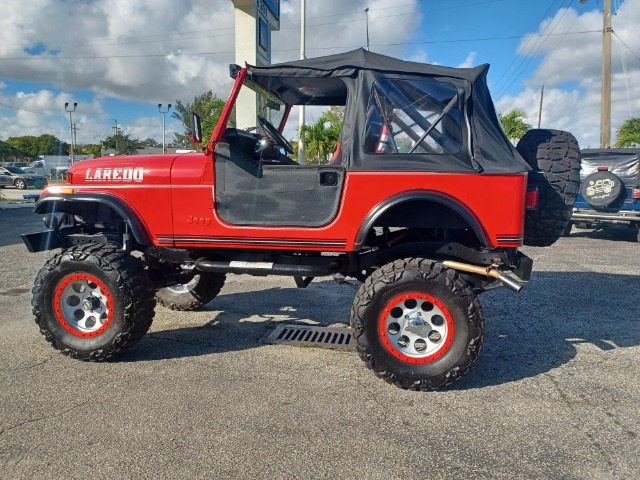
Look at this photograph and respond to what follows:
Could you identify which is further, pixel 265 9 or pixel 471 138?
pixel 265 9

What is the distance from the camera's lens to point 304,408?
313cm

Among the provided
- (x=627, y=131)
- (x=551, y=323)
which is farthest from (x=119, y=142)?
(x=551, y=323)

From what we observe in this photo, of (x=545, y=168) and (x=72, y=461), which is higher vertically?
(x=545, y=168)

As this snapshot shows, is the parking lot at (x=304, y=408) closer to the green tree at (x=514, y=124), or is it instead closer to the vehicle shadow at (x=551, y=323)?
the vehicle shadow at (x=551, y=323)

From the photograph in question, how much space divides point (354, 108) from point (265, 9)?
12581 mm

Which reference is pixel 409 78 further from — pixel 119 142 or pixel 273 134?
pixel 119 142

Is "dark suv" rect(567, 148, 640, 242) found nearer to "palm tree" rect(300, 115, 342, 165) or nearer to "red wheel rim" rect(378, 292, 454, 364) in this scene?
"palm tree" rect(300, 115, 342, 165)

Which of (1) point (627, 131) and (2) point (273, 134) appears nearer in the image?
(2) point (273, 134)

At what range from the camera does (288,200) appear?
3674 mm

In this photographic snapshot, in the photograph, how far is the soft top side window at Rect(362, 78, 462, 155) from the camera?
11.8ft

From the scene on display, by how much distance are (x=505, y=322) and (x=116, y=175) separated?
407 centimetres

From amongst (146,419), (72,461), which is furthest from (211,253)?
(72,461)

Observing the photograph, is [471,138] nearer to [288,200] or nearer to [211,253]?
[288,200]

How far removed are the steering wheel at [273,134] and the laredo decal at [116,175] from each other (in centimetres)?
117
